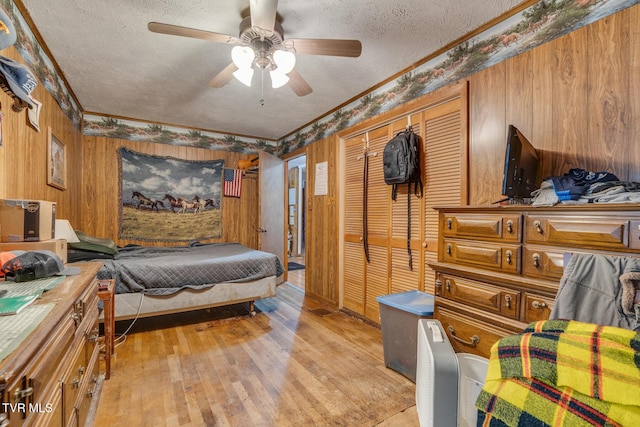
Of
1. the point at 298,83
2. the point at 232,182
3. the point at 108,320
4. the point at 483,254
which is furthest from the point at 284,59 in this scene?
the point at 232,182

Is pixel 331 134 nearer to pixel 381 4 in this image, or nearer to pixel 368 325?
pixel 381 4

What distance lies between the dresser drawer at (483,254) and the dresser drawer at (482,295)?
10 cm

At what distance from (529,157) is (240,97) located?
280 cm

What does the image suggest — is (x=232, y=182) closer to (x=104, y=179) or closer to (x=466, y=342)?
(x=104, y=179)

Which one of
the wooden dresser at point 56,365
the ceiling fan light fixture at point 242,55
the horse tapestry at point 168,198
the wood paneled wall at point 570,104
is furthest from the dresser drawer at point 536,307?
the horse tapestry at point 168,198

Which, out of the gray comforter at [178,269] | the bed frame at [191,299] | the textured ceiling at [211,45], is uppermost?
the textured ceiling at [211,45]

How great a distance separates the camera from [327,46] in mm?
1798

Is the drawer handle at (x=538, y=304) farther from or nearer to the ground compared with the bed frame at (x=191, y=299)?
farther from the ground

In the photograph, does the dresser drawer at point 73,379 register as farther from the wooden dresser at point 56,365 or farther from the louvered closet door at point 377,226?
the louvered closet door at point 377,226

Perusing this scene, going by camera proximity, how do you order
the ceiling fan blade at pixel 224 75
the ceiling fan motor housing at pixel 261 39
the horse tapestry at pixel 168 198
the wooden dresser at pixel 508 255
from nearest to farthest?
1. the wooden dresser at pixel 508 255
2. the ceiling fan motor housing at pixel 261 39
3. the ceiling fan blade at pixel 224 75
4. the horse tapestry at pixel 168 198

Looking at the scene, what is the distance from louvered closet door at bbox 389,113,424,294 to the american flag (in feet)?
9.44

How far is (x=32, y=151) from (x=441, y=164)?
3.16 m

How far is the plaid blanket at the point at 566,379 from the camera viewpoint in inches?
23.1

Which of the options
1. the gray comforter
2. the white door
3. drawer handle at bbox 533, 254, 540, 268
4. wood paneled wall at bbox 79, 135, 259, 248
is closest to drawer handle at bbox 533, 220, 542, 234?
drawer handle at bbox 533, 254, 540, 268
